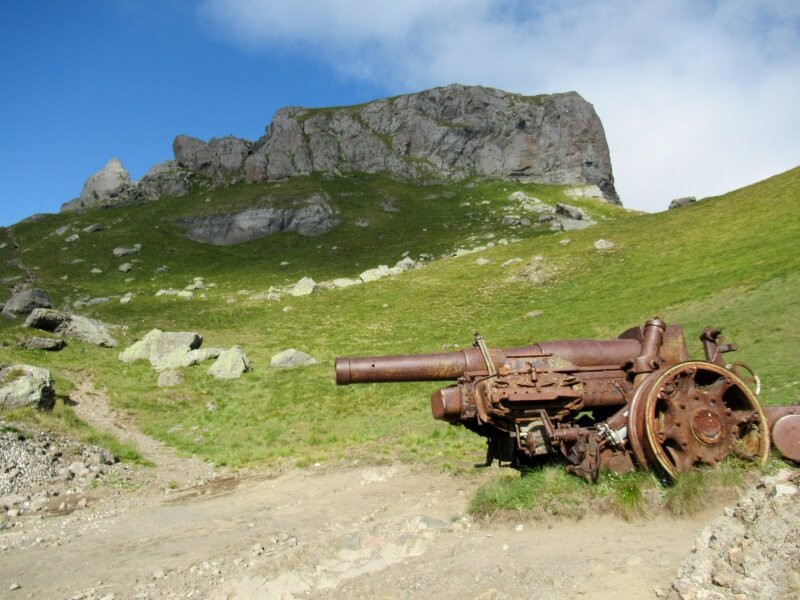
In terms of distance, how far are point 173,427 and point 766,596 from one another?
2575cm

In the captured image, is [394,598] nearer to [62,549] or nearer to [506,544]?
[506,544]

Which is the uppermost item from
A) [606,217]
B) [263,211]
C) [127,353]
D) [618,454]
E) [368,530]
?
[263,211]

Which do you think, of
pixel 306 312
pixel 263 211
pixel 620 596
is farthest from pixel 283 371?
pixel 263 211

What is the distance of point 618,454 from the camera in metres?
8.82

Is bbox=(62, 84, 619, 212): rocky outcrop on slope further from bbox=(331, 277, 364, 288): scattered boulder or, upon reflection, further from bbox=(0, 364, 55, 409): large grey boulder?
bbox=(0, 364, 55, 409): large grey boulder

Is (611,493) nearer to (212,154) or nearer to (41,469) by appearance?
(41,469)

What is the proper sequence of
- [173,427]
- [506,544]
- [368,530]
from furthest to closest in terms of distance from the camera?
[173,427] → [368,530] → [506,544]

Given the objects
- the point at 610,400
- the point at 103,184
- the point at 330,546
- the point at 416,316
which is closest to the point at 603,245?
the point at 416,316

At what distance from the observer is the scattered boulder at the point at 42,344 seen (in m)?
33.7

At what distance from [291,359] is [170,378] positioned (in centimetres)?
748

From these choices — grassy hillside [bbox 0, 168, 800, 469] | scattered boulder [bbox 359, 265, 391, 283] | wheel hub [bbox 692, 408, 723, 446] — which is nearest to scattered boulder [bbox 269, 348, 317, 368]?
grassy hillside [bbox 0, 168, 800, 469]

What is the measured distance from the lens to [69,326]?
38656 millimetres

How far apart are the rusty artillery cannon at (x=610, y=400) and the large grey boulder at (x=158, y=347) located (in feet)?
100

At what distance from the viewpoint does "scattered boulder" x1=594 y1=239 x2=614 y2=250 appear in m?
49.1
